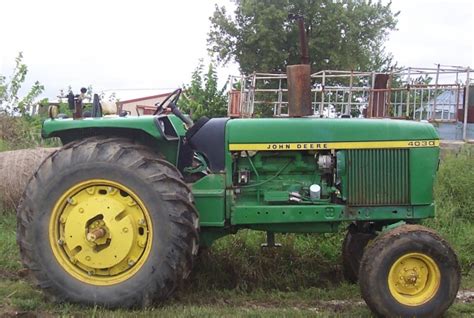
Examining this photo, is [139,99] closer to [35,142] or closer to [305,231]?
[35,142]

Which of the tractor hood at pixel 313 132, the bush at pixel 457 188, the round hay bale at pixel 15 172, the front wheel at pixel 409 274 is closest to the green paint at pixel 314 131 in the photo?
the tractor hood at pixel 313 132

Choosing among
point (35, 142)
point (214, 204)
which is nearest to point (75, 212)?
point (214, 204)

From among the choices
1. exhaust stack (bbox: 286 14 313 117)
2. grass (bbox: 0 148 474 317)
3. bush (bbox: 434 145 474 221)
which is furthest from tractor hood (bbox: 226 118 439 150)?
bush (bbox: 434 145 474 221)


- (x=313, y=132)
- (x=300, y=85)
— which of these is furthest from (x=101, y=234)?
(x=300, y=85)

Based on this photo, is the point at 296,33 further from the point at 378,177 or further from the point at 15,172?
the point at 378,177

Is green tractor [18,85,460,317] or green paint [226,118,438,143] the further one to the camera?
green paint [226,118,438,143]

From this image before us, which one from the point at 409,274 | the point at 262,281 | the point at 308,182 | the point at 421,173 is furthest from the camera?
the point at 262,281

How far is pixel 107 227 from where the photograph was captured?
4.80 m

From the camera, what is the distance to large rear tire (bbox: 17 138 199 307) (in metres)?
4.70

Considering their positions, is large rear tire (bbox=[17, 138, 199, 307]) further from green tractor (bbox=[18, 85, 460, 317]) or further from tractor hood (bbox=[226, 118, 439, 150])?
tractor hood (bbox=[226, 118, 439, 150])

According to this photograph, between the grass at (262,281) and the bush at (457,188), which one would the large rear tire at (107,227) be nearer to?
the grass at (262,281)

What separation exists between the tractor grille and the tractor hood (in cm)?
12

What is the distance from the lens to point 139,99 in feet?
89.9

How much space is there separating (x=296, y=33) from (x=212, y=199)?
3046 cm
